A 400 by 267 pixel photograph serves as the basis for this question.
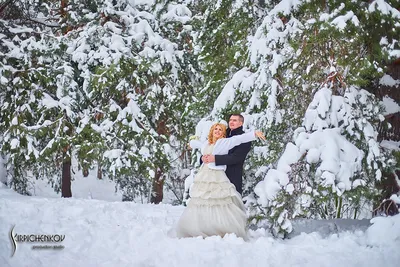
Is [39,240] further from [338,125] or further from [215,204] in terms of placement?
[338,125]

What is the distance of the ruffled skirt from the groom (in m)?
0.20

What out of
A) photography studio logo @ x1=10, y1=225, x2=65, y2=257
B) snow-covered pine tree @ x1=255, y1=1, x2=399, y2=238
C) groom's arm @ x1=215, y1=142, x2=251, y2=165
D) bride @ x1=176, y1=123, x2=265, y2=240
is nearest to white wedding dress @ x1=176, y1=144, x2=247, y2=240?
bride @ x1=176, y1=123, x2=265, y2=240

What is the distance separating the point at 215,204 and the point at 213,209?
80 millimetres

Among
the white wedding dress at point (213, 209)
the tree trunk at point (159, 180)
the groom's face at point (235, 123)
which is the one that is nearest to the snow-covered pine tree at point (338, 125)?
the white wedding dress at point (213, 209)

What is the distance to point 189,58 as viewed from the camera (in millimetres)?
14320

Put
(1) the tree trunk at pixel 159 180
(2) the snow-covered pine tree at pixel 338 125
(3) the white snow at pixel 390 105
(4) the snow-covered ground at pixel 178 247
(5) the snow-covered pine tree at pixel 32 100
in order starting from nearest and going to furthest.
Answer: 1. (4) the snow-covered ground at pixel 178 247
2. (2) the snow-covered pine tree at pixel 338 125
3. (3) the white snow at pixel 390 105
4. (5) the snow-covered pine tree at pixel 32 100
5. (1) the tree trunk at pixel 159 180

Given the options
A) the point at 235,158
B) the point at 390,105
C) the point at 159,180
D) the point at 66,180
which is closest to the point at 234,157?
the point at 235,158

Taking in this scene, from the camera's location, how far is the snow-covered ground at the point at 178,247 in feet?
16.7

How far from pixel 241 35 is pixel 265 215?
3.87m

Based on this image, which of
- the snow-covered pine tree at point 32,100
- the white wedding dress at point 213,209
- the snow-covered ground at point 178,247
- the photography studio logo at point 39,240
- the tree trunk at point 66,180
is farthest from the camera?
the tree trunk at point 66,180

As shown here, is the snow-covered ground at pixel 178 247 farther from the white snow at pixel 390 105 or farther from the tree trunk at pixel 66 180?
the tree trunk at pixel 66 180

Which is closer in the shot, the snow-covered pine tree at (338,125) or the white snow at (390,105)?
the snow-covered pine tree at (338,125)

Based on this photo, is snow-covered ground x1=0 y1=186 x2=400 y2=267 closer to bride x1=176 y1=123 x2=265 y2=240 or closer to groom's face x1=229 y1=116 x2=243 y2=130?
bride x1=176 y1=123 x2=265 y2=240

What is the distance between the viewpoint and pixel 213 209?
6559 mm
